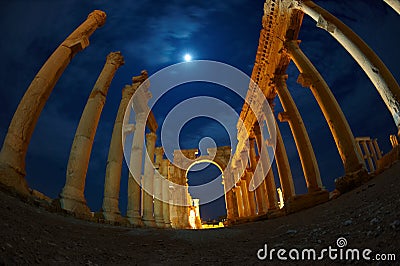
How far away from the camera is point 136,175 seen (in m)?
16.1

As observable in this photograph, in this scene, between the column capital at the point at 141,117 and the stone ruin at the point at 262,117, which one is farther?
the column capital at the point at 141,117

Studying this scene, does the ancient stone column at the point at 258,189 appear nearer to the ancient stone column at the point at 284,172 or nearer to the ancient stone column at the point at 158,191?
the ancient stone column at the point at 284,172

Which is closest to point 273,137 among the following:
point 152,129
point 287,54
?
point 287,54

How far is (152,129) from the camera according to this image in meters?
21.8

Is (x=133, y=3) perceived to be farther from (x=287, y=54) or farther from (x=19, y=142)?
(x=19, y=142)

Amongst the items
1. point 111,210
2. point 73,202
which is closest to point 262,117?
point 111,210

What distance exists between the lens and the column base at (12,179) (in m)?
7.57

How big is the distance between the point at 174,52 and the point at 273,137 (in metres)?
47.1

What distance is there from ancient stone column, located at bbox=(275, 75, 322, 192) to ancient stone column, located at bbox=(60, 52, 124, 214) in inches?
429

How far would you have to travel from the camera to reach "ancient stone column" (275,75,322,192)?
1275 cm

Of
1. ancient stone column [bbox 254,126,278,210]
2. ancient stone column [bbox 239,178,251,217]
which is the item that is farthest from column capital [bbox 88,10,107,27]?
ancient stone column [bbox 239,178,251,217]

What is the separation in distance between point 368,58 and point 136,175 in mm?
14272

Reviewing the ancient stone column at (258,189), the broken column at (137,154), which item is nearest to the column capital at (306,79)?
the broken column at (137,154)

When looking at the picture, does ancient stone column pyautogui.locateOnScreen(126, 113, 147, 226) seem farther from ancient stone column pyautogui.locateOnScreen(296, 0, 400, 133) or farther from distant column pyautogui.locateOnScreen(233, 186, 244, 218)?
distant column pyautogui.locateOnScreen(233, 186, 244, 218)
